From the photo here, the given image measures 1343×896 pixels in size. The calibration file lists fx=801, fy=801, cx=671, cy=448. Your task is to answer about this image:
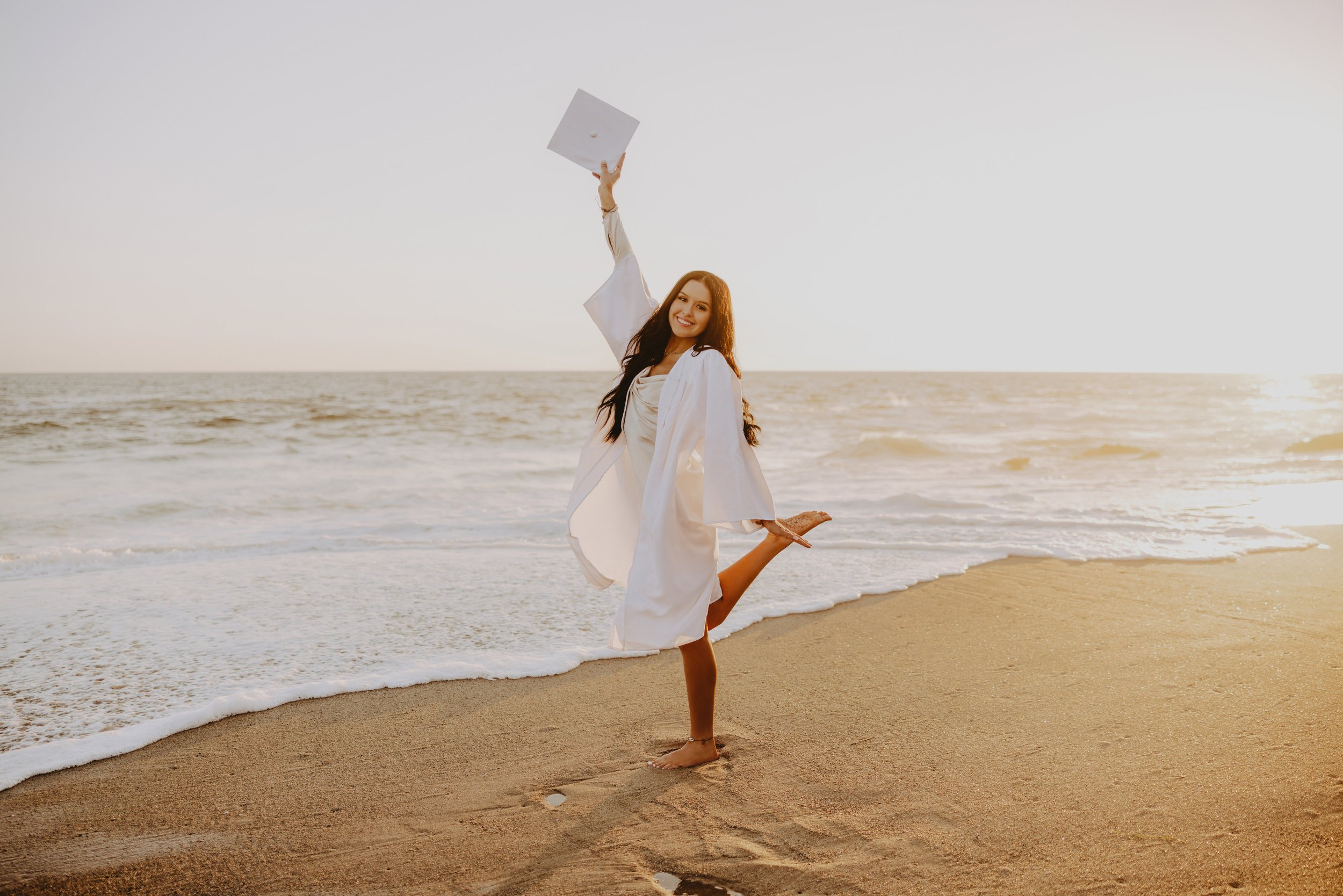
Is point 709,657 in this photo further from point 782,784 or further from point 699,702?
point 782,784

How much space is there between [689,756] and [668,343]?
1.66 meters

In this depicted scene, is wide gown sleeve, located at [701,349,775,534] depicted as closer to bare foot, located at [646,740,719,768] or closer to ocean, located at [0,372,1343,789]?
bare foot, located at [646,740,719,768]

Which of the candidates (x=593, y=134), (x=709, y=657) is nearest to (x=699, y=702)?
(x=709, y=657)

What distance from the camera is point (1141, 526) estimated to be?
7957mm

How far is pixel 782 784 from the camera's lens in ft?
9.64

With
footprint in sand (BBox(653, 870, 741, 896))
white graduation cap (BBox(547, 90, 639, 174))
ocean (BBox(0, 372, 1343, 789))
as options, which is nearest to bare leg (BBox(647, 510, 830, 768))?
footprint in sand (BBox(653, 870, 741, 896))

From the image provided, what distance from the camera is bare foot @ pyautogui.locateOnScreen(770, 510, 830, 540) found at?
10.1 ft

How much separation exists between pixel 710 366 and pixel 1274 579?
5.01 meters

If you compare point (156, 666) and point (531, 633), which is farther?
point (531, 633)

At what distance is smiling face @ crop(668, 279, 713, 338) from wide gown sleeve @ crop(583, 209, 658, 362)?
0.28m

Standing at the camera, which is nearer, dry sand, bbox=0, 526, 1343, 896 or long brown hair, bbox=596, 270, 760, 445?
dry sand, bbox=0, 526, 1343, 896

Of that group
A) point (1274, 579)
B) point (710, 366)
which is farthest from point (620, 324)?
point (1274, 579)

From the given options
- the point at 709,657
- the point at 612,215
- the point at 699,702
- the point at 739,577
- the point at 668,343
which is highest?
the point at 612,215

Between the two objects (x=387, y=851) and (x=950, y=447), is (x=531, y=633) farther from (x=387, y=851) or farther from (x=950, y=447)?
(x=950, y=447)
